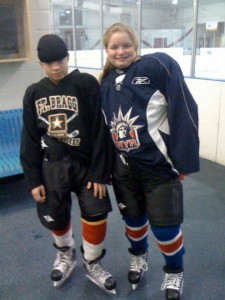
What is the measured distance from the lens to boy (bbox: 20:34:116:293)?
137cm

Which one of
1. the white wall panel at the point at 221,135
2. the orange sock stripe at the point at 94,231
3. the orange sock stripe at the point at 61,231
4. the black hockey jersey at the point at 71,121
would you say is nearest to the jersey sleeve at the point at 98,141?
the black hockey jersey at the point at 71,121

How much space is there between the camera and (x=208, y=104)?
3.19 m

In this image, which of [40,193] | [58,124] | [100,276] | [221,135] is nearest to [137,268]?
[100,276]

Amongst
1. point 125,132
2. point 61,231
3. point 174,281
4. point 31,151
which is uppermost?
point 125,132

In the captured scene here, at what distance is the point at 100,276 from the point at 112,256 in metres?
0.27

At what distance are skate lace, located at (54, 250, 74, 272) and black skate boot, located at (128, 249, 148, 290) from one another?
0.32 m

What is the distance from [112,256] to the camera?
6.09 ft

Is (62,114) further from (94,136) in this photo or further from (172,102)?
(172,102)

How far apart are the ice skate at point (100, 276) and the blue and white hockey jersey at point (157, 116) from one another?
0.62 metres

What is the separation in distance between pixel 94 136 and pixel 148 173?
0.29m

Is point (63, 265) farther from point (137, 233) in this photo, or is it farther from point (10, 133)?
point (10, 133)

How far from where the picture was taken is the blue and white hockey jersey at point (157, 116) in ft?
4.03

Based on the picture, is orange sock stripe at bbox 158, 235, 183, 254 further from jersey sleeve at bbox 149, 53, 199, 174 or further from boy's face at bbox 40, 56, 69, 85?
boy's face at bbox 40, 56, 69, 85

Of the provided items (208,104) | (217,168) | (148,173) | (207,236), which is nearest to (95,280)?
(148,173)
